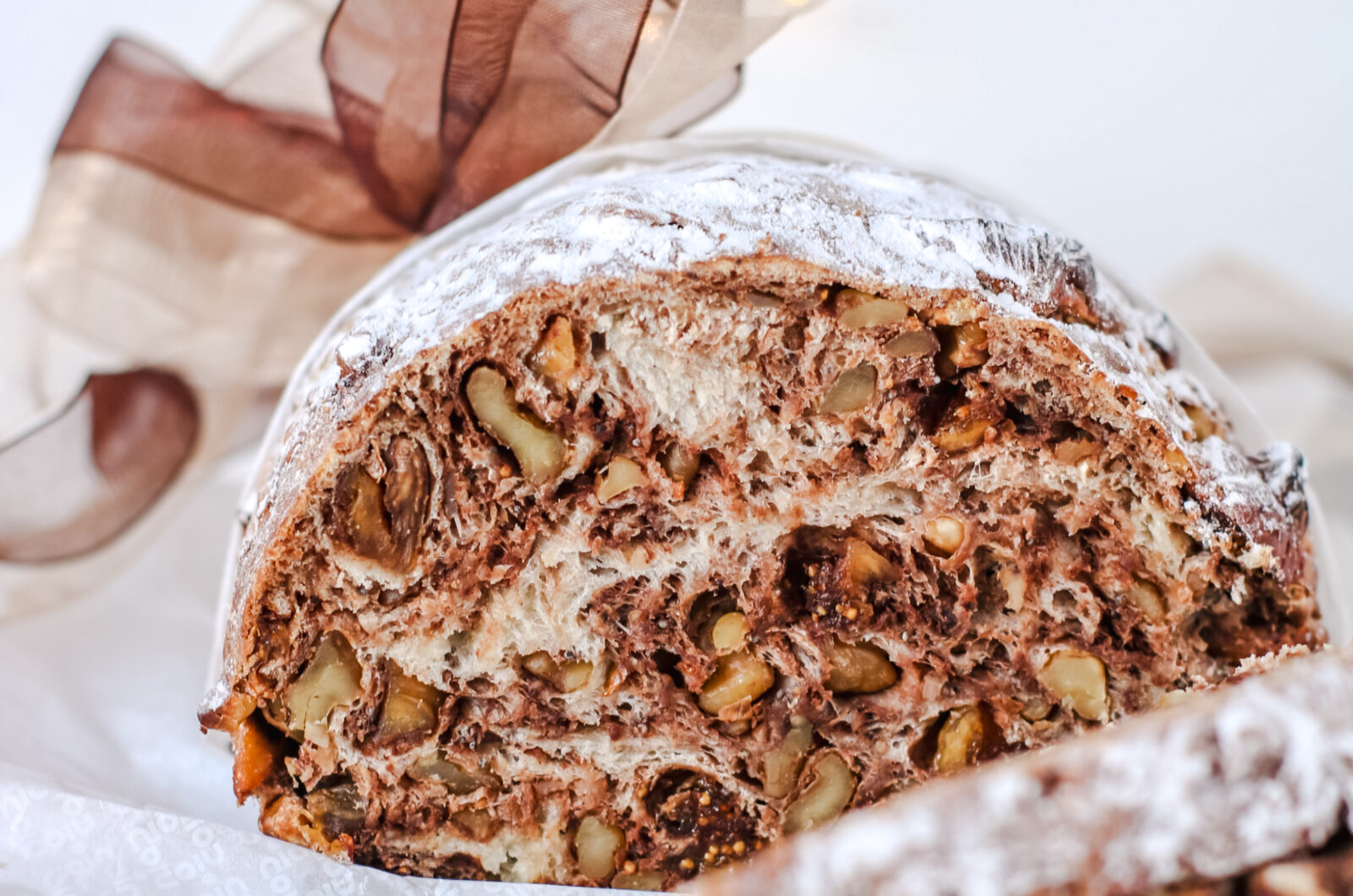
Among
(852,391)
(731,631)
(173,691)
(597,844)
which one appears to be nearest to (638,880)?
(597,844)

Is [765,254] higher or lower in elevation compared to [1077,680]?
higher

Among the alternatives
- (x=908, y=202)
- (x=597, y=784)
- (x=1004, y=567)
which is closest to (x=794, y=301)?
(x=908, y=202)

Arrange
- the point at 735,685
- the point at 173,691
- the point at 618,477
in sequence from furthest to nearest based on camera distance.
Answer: the point at 173,691 < the point at 735,685 < the point at 618,477

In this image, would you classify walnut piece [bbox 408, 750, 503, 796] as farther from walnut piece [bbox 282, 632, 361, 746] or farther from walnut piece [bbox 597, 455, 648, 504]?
walnut piece [bbox 597, 455, 648, 504]

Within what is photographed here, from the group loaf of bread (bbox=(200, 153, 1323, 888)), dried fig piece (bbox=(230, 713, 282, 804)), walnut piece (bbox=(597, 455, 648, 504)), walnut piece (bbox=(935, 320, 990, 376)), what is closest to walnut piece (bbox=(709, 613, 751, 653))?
loaf of bread (bbox=(200, 153, 1323, 888))

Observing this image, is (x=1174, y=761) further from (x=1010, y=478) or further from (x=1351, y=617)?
(x=1351, y=617)

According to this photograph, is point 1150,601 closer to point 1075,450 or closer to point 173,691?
point 1075,450

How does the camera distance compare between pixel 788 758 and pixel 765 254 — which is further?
pixel 788 758
